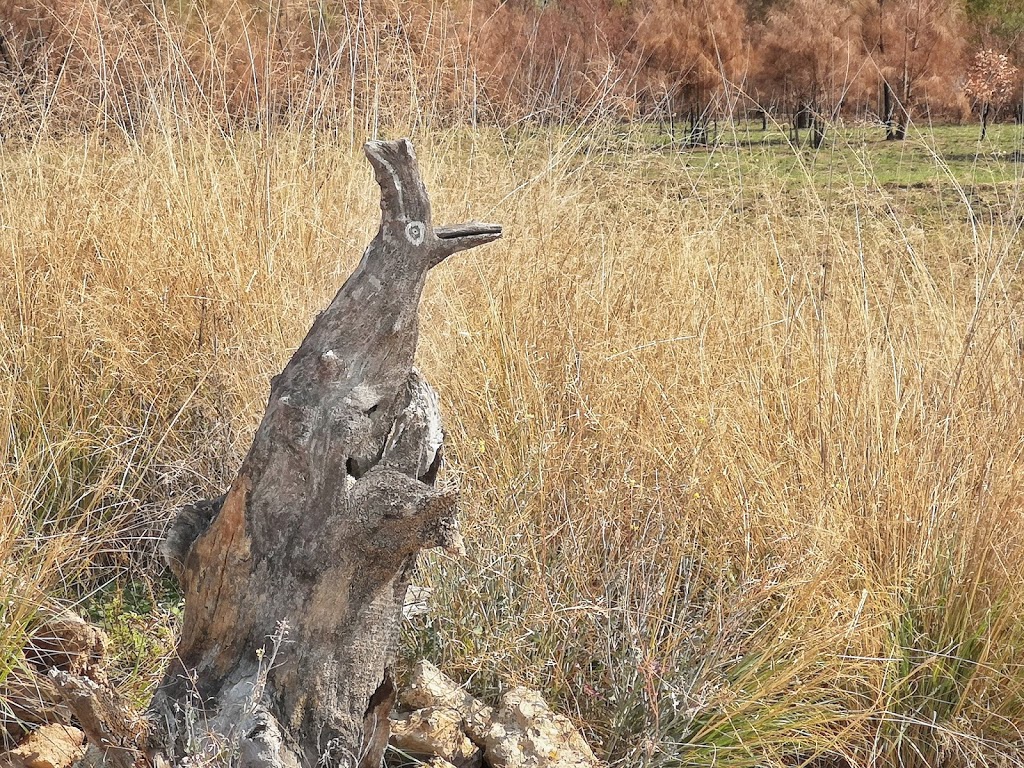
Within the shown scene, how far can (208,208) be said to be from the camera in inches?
132

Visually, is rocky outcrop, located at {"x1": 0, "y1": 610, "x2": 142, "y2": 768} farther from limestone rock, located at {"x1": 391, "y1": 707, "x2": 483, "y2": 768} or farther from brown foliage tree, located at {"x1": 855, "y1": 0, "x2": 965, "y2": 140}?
brown foliage tree, located at {"x1": 855, "y1": 0, "x2": 965, "y2": 140}

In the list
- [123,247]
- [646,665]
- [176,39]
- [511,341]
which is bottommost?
[646,665]

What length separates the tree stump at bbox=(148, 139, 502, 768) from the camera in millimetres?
1667

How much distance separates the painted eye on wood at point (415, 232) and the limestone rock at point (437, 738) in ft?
2.95

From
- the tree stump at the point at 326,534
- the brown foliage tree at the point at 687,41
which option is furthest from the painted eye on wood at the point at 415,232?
the brown foliage tree at the point at 687,41

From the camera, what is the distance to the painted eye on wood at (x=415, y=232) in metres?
1.67

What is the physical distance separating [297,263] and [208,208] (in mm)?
361

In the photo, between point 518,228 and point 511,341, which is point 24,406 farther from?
point 518,228

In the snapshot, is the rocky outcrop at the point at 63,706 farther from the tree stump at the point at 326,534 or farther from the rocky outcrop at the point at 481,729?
the rocky outcrop at the point at 481,729

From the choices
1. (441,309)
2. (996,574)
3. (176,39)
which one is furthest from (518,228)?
(996,574)

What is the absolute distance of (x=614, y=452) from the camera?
8.29 feet

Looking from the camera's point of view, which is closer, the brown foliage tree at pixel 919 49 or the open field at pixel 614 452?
the open field at pixel 614 452

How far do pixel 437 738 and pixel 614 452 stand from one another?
0.86 meters

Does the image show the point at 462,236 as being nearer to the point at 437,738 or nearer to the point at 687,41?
the point at 437,738
